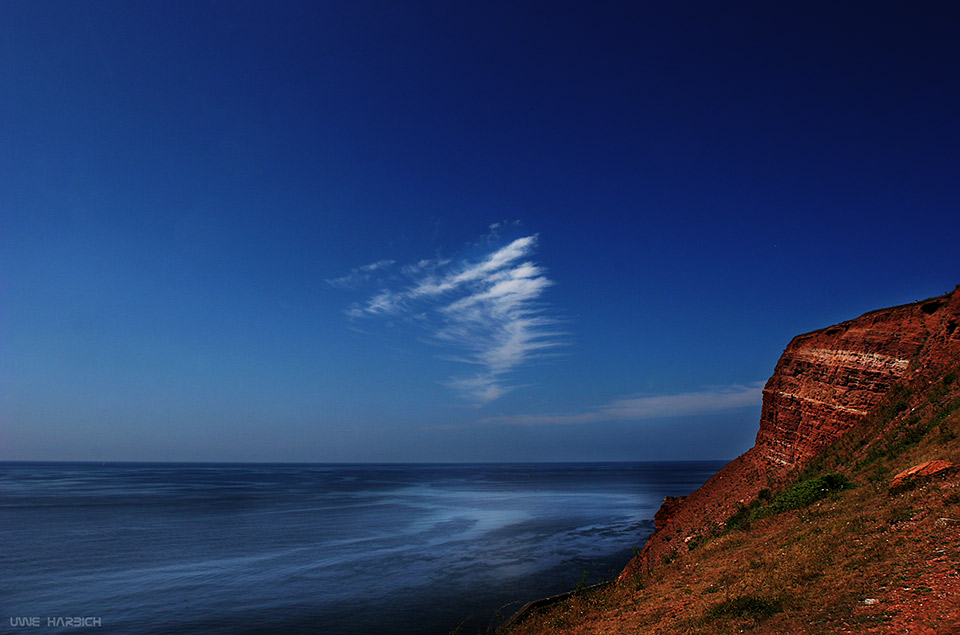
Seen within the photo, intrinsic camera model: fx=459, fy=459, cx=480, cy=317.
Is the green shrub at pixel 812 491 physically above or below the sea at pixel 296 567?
above

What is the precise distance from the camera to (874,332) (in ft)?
71.6

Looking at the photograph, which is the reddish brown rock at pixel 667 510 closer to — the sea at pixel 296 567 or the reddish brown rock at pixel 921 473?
A: the sea at pixel 296 567

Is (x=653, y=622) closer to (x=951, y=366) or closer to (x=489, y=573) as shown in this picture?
(x=951, y=366)

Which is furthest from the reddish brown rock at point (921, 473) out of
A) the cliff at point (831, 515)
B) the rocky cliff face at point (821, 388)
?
the rocky cliff face at point (821, 388)

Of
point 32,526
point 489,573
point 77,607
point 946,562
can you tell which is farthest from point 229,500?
point 946,562

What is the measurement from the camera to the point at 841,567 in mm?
9672

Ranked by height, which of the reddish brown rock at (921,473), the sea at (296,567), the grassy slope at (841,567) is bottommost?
the sea at (296,567)

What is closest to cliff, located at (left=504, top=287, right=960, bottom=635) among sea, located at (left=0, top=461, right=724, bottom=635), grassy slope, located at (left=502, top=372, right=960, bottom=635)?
grassy slope, located at (left=502, top=372, right=960, bottom=635)

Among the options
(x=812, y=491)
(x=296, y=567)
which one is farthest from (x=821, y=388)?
(x=296, y=567)

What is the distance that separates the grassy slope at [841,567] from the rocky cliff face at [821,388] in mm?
2352

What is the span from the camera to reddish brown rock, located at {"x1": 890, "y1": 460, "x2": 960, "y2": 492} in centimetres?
1188

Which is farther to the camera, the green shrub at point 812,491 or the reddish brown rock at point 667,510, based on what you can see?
the reddish brown rock at point 667,510

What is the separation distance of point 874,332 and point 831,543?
15.7 m

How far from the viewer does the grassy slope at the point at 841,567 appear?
25.9 feet
